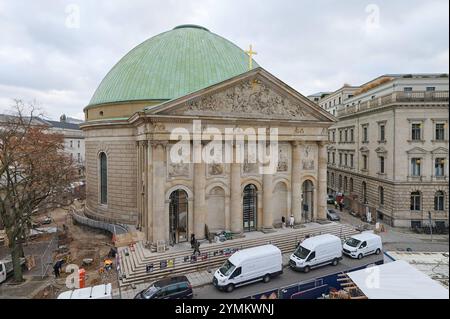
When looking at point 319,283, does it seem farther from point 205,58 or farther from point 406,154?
point 205,58

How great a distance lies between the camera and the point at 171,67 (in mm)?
29859

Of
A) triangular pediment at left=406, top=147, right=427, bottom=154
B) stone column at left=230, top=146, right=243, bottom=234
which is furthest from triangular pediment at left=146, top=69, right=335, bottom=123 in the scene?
triangular pediment at left=406, top=147, right=427, bottom=154

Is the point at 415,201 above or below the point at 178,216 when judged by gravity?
below

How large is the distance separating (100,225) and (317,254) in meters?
22.4

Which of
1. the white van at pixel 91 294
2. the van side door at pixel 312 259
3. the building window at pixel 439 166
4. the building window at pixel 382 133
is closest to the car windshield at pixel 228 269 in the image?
the van side door at pixel 312 259

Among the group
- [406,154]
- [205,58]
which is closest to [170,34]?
[205,58]

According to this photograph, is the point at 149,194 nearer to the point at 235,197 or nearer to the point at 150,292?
the point at 235,197

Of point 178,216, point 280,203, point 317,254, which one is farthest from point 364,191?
point 178,216

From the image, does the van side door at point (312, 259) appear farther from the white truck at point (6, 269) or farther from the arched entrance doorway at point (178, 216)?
the white truck at point (6, 269)

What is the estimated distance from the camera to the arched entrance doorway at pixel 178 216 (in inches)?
940

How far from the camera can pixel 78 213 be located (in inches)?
1390

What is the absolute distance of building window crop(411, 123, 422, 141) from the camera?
30.8m

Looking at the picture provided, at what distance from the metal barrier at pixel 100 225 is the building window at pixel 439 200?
33.5m
